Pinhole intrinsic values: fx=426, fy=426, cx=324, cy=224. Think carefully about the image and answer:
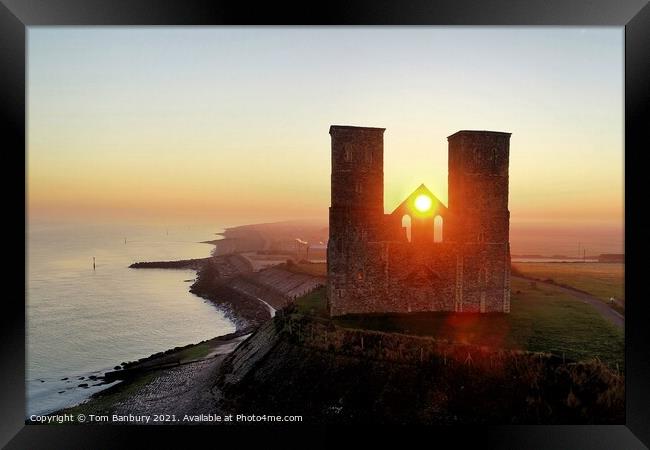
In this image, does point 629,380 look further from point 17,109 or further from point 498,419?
point 17,109

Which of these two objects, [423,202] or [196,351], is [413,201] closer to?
[423,202]

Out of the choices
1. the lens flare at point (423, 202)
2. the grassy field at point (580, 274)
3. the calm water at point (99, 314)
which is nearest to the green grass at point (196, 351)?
the calm water at point (99, 314)

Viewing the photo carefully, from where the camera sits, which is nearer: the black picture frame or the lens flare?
the black picture frame

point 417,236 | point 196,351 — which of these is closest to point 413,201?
point 417,236

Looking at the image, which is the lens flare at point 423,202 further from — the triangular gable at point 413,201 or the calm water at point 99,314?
the calm water at point 99,314

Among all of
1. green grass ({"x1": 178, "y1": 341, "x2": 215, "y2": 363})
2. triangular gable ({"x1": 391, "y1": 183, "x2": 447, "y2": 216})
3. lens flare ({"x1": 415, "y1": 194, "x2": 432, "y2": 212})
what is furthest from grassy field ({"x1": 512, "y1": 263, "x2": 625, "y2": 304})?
green grass ({"x1": 178, "y1": 341, "x2": 215, "y2": 363})

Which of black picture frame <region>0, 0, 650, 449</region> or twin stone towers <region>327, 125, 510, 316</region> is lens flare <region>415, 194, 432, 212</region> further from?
black picture frame <region>0, 0, 650, 449</region>
